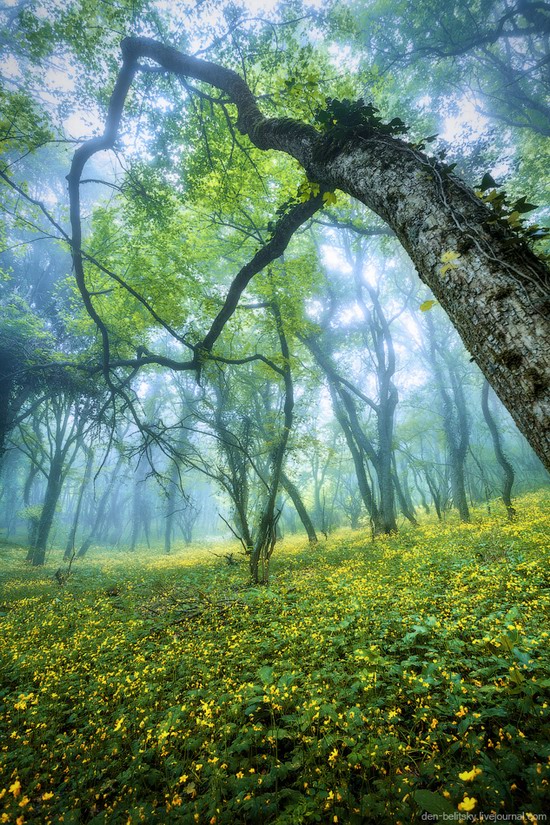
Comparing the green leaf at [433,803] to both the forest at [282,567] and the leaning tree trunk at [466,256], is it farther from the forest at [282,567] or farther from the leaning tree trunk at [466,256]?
the leaning tree trunk at [466,256]

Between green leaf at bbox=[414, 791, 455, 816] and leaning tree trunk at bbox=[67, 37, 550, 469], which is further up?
leaning tree trunk at bbox=[67, 37, 550, 469]

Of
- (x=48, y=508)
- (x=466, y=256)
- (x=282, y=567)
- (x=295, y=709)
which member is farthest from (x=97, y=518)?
(x=466, y=256)

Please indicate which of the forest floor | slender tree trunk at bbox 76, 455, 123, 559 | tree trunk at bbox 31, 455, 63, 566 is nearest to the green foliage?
the forest floor

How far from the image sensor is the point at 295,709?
2928 mm

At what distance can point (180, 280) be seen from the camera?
1019cm

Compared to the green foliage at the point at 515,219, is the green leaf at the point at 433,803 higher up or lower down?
lower down

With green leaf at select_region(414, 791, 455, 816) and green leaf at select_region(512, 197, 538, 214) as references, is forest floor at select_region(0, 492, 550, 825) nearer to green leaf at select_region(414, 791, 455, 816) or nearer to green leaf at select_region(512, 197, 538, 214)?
green leaf at select_region(414, 791, 455, 816)

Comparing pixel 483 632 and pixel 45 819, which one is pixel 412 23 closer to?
pixel 483 632

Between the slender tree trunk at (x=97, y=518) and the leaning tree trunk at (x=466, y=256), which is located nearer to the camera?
the leaning tree trunk at (x=466, y=256)

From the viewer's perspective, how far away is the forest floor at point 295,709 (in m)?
1.96

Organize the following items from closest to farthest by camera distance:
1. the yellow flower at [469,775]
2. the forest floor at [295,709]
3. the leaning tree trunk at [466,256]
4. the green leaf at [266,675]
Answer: the leaning tree trunk at [466,256]
the yellow flower at [469,775]
the forest floor at [295,709]
the green leaf at [266,675]

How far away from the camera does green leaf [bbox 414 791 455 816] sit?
1589 millimetres

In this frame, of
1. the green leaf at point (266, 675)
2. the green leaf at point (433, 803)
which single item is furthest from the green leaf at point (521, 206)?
the green leaf at point (266, 675)

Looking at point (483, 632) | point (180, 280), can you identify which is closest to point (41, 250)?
point (180, 280)
